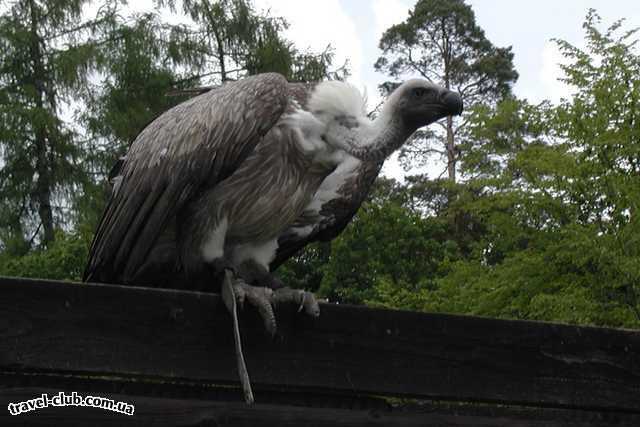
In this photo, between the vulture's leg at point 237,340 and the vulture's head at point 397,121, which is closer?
the vulture's leg at point 237,340

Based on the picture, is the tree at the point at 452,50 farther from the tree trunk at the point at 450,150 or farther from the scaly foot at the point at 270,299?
the scaly foot at the point at 270,299

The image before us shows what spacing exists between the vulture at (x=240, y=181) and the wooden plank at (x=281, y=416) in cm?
66

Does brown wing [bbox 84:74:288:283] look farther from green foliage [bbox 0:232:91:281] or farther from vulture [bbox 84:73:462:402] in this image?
green foliage [bbox 0:232:91:281]

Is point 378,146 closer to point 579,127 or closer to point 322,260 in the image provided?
point 579,127

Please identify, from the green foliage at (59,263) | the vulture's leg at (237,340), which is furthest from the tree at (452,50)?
the vulture's leg at (237,340)

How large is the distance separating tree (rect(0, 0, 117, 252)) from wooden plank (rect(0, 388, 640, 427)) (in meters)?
18.6

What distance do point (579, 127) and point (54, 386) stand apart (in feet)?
27.4

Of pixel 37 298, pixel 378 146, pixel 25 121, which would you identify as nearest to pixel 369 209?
pixel 25 121

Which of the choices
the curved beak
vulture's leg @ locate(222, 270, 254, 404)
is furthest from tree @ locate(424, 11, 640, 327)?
vulture's leg @ locate(222, 270, 254, 404)

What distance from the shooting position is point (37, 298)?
203 cm

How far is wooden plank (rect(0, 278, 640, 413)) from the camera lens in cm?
204

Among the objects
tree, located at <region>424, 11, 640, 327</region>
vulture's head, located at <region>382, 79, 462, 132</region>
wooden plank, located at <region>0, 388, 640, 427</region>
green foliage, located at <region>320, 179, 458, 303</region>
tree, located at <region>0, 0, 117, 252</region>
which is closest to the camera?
wooden plank, located at <region>0, 388, 640, 427</region>

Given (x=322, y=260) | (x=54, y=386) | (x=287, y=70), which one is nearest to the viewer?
(x=54, y=386)

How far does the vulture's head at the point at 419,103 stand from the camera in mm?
3381
